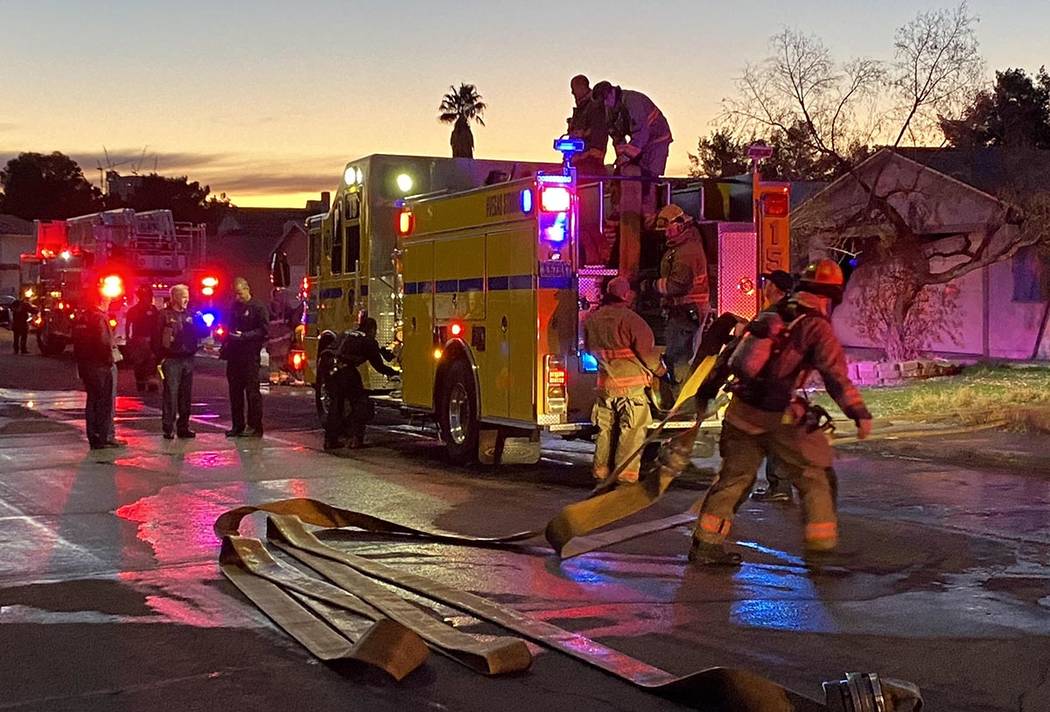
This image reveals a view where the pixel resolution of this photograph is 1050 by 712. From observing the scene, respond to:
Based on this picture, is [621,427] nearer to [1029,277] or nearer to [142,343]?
[142,343]

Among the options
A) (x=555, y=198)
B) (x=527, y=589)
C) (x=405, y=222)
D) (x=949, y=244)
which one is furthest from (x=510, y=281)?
(x=949, y=244)

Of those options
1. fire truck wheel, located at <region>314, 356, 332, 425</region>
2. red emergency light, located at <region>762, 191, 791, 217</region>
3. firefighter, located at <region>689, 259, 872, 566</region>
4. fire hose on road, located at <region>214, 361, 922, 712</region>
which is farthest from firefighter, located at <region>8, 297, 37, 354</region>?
firefighter, located at <region>689, 259, 872, 566</region>

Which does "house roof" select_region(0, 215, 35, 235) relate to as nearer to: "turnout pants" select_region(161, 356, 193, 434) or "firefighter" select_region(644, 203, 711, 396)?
"turnout pants" select_region(161, 356, 193, 434)

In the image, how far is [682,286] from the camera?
11766 mm

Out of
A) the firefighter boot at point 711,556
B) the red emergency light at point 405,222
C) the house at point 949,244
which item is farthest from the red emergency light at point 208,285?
the firefighter boot at point 711,556

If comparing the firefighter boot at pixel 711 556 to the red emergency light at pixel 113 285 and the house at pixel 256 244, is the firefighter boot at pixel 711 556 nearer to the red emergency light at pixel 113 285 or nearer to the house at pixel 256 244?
the red emergency light at pixel 113 285

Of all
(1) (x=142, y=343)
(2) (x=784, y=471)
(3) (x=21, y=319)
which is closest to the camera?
(2) (x=784, y=471)

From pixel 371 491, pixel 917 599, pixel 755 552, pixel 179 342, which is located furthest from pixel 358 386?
pixel 917 599

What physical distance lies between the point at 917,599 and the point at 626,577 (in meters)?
1.60

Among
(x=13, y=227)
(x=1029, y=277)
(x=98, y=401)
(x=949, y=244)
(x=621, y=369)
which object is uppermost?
(x=13, y=227)

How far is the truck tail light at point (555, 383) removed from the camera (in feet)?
39.6

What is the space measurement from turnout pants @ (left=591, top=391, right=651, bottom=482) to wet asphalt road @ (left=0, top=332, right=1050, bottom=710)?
455mm

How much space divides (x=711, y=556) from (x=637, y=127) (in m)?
5.83

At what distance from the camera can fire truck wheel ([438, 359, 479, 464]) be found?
1332cm
